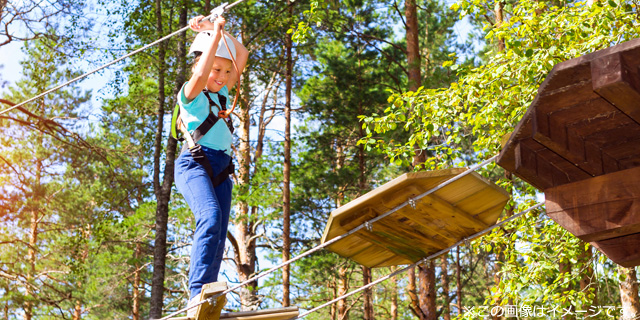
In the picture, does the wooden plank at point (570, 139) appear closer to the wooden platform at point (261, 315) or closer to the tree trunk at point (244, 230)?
the wooden platform at point (261, 315)

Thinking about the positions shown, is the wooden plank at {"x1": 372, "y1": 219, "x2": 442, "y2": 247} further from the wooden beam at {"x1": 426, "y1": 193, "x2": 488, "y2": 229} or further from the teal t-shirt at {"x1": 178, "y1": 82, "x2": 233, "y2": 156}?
the teal t-shirt at {"x1": 178, "y1": 82, "x2": 233, "y2": 156}

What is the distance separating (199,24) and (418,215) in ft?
5.76

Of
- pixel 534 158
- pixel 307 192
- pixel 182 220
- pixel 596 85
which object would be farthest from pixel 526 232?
pixel 182 220

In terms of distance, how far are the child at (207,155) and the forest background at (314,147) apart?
359cm

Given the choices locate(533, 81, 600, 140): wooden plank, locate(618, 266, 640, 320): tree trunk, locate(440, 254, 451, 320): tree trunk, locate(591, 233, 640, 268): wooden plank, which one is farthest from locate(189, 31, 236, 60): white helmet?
locate(440, 254, 451, 320): tree trunk

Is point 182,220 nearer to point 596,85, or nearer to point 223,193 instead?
point 223,193

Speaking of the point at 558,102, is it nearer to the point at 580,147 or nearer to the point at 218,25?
the point at 580,147

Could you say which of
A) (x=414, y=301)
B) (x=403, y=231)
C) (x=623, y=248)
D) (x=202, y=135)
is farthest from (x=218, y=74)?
(x=414, y=301)

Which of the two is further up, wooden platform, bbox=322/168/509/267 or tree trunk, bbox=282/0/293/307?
tree trunk, bbox=282/0/293/307

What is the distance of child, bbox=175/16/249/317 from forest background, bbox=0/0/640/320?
3.59 meters

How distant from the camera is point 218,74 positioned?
408cm

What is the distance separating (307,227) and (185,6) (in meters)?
7.19

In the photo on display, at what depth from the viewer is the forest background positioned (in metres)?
7.35

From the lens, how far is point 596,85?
2680 millimetres
